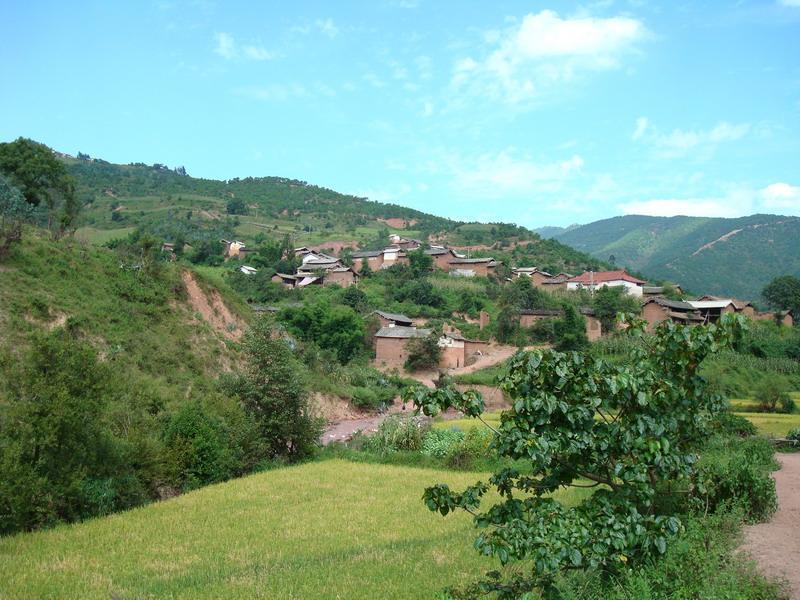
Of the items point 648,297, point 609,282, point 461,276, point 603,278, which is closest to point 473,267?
point 461,276

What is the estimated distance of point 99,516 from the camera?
12859 mm

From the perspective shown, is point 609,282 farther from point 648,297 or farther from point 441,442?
point 441,442

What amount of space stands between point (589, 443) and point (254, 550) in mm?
7252

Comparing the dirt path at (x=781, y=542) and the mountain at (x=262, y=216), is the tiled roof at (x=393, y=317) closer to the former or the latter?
the mountain at (x=262, y=216)

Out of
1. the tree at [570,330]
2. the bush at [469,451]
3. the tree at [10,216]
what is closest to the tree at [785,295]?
the tree at [570,330]

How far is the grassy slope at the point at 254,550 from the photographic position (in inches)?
324

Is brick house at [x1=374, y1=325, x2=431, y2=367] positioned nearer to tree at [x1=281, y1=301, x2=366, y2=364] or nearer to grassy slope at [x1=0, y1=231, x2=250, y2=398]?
tree at [x1=281, y1=301, x2=366, y2=364]

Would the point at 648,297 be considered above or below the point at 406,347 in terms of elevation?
above

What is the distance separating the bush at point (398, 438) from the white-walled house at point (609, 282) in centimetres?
4611

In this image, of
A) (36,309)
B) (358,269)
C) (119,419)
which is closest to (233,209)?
(358,269)

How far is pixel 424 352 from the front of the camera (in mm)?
45688

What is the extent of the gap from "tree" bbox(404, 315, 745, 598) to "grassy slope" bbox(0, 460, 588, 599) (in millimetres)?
3623

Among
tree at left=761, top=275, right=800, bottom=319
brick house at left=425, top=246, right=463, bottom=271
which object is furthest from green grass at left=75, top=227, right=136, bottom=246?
tree at left=761, top=275, right=800, bottom=319

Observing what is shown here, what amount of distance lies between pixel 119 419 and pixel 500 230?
8977cm
